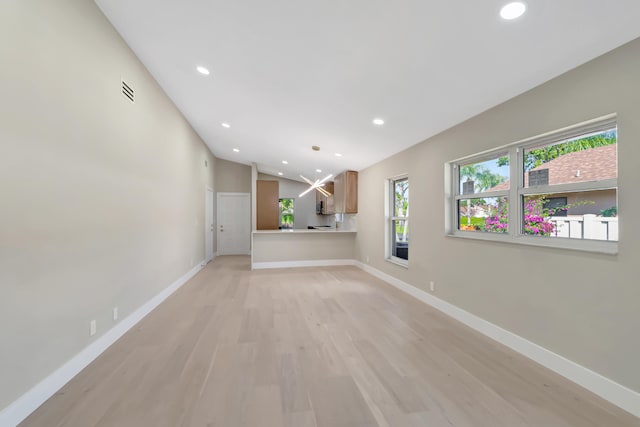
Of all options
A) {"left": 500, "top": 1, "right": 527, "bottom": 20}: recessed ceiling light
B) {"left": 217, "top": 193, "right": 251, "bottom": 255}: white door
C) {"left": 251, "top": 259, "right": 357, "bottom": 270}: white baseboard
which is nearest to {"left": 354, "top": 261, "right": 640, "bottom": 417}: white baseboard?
{"left": 500, "top": 1, "right": 527, "bottom": 20}: recessed ceiling light

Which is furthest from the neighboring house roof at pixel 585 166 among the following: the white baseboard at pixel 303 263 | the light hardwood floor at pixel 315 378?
the white baseboard at pixel 303 263

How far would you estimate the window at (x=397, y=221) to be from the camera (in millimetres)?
4746

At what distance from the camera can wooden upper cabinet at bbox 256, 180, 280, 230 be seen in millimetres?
7926

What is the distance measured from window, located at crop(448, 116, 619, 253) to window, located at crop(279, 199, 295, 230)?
714 centimetres

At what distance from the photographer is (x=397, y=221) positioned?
5016mm

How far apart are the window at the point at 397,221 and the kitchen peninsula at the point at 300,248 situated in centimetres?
152

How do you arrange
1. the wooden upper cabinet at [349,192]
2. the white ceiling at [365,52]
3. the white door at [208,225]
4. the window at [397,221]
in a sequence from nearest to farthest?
the white ceiling at [365,52]
the window at [397,221]
the wooden upper cabinet at [349,192]
the white door at [208,225]

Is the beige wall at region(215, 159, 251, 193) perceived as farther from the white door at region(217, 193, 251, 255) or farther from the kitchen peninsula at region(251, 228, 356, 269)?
the kitchen peninsula at region(251, 228, 356, 269)

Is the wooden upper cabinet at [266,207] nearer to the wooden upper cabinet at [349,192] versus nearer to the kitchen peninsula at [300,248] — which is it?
the kitchen peninsula at [300,248]

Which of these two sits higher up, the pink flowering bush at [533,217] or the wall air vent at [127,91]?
the wall air vent at [127,91]

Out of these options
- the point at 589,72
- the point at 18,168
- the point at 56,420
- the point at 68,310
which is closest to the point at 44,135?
the point at 18,168

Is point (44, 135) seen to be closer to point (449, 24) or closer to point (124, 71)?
point (124, 71)

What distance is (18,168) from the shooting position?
1579mm

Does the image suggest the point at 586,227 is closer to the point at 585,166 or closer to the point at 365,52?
the point at 585,166
